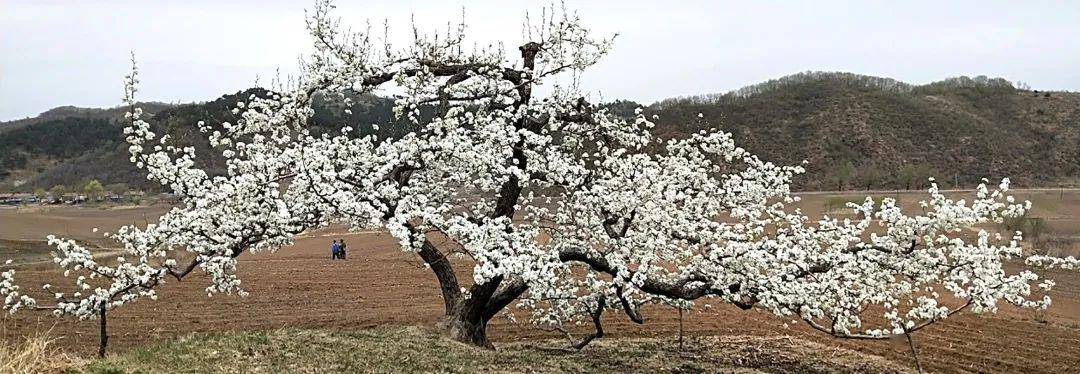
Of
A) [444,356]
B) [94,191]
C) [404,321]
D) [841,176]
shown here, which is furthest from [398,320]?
[94,191]

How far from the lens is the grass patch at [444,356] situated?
9.10 metres

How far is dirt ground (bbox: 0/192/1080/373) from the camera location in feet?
50.3

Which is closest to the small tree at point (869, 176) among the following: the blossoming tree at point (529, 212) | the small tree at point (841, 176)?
the small tree at point (841, 176)

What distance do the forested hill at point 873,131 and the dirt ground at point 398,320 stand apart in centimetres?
4342

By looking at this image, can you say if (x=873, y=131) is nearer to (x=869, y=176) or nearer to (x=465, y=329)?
(x=869, y=176)

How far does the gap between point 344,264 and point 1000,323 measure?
67.9 ft

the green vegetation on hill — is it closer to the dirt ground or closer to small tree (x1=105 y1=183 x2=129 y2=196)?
the dirt ground

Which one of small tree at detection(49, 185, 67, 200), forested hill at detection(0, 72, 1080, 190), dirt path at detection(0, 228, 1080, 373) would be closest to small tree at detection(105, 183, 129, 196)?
forested hill at detection(0, 72, 1080, 190)

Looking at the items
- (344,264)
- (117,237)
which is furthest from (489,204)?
(344,264)

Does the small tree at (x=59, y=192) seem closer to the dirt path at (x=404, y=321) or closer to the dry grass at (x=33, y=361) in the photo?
the dirt path at (x=404, y=321)

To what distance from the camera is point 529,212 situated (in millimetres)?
13031

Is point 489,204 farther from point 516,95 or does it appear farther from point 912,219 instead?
point 912,219

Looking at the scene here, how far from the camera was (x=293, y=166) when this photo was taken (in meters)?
10.6

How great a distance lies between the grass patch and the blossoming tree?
87 centimetres
